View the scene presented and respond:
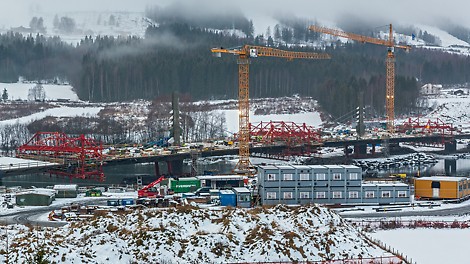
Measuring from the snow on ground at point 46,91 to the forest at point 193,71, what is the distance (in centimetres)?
158

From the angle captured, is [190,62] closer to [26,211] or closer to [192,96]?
Result: [192,96]

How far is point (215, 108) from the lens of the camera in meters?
79.4

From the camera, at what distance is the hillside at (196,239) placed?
18.7 meters

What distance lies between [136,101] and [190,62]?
11.1 m

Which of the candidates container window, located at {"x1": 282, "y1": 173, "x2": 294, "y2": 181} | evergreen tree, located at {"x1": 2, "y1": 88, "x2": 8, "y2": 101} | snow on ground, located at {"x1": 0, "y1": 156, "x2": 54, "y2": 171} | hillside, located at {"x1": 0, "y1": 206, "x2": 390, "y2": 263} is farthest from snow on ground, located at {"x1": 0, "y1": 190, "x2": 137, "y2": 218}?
evergreen tree, located at {"x1": 2, "y1": 88, "x2": 8, "y2": 101}

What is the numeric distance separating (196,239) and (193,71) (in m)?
70.8

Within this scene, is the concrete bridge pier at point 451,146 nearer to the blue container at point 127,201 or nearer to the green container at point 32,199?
the blue container at point 127,201

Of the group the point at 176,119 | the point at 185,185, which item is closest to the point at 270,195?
the point at 185,185

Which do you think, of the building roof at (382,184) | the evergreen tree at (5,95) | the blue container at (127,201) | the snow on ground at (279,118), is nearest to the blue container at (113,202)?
the blue container at (127,201)

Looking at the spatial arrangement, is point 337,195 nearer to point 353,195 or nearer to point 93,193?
point 353,195

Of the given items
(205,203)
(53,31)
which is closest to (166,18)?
(53,31)

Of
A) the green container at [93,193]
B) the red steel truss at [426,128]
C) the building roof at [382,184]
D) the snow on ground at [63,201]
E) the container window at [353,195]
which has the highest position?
the red steel truss at [426,128]

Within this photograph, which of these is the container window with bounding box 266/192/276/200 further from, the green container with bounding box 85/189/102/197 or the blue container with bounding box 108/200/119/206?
the green container with bounding box 85/189/102/197

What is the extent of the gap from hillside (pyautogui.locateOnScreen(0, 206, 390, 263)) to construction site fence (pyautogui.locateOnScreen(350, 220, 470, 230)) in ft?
15.9
